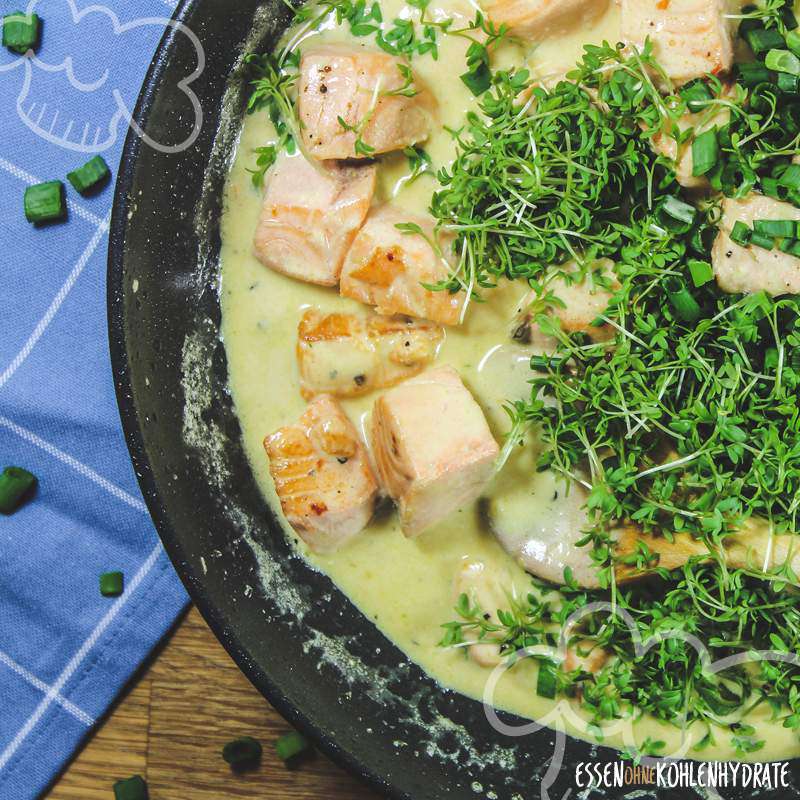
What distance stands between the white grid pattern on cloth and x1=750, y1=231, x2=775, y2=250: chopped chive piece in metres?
1.79

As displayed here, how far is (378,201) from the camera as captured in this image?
2.51 m

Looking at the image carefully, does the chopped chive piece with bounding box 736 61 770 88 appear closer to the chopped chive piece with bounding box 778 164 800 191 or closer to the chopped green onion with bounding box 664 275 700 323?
the chopped chive piece with bounding box 778 164 800 191

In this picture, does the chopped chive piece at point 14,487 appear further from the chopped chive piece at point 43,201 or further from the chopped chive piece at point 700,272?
the chopped chive piece at point 700,272

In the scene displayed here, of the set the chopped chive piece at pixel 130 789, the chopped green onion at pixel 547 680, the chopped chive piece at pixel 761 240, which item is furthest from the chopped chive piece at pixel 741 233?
the chopped chive piece at pixel 130 789

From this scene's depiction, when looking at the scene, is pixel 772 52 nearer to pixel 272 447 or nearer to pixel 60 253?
pixel 272 447

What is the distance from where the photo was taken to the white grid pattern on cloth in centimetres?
Result: 273

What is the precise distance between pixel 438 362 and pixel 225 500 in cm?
71

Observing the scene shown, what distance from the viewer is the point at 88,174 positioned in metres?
2.71

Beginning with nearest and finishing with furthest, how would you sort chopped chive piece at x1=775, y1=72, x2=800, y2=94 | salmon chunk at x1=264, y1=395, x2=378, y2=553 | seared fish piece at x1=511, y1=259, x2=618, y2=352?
chopped chive piece at x1=775, y1=72, x2=800, y2=94, seared fish piece at x1=511, y1=259, x2=618, y2=352, salmon chunk at x1=264, y1=395, x2=378, y2=553

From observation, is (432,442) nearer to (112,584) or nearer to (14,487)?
(112,584)

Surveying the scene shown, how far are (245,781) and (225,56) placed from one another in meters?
2.08

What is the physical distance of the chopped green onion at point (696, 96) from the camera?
2.28 metres

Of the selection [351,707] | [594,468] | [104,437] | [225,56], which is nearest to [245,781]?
[351,707]

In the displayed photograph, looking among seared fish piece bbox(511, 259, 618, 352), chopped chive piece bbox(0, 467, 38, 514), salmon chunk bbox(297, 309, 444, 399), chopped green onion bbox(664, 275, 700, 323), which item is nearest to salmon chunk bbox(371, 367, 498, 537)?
salmon chunk bbox(297, 309, 444, 399)
